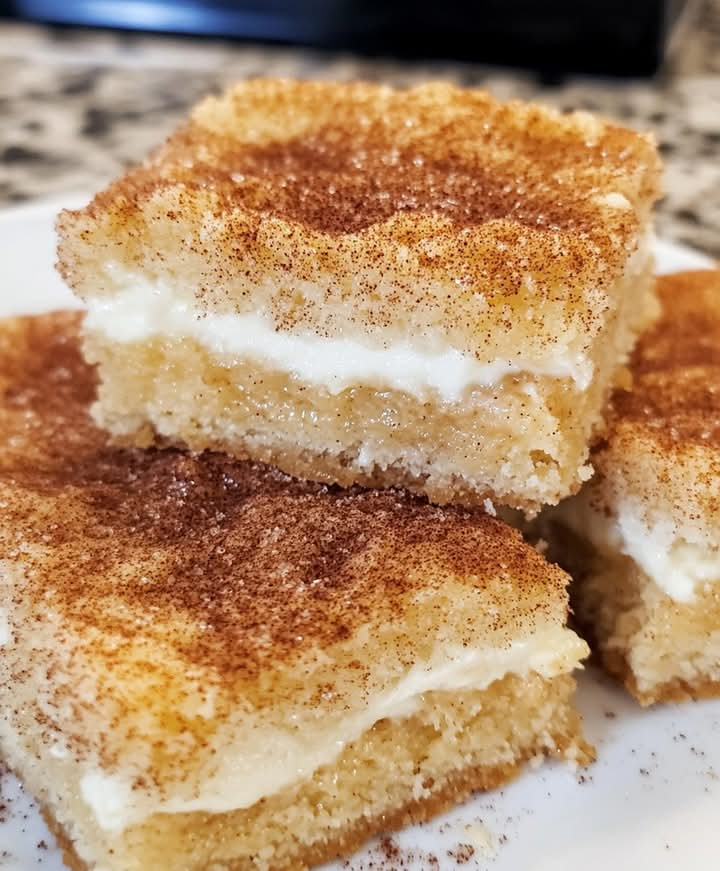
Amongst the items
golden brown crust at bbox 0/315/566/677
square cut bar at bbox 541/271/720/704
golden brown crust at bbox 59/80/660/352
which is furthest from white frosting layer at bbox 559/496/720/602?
golden brown crust at bbox 59/80/660/352

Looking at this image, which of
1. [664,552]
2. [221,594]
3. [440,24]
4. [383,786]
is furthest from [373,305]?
[440,24]

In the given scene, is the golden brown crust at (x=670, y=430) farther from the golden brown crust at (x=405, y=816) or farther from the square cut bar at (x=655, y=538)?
the golden brown crust at (x=405, y=816)

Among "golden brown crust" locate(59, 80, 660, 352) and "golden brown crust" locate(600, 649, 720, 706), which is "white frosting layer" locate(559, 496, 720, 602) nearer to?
"golden brown crust" locate(600, 649, 720, 706)

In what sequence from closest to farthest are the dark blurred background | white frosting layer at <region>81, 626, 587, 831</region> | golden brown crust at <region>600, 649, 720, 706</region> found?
1. white frosting layer at <region>81, 626, 587, 831</region>
2. golden brown crust at <region>600, 649, 720, 706</region>
3. the dark blurred background

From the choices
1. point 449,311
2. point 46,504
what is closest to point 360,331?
point 449,311

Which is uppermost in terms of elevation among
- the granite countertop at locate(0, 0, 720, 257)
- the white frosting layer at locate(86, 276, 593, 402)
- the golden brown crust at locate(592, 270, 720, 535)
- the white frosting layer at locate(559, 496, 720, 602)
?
the white frosting layer at locate(86, 276, 593, 402)

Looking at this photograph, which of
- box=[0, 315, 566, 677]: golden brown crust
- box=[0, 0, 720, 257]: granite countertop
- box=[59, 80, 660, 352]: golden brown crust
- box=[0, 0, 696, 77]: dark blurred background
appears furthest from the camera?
box=[0, 0, 696, 77]: dark blurred background

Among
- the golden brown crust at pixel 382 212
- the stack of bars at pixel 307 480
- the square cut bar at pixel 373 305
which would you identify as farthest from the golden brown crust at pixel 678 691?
the golden brown crust at pixel 382 212
